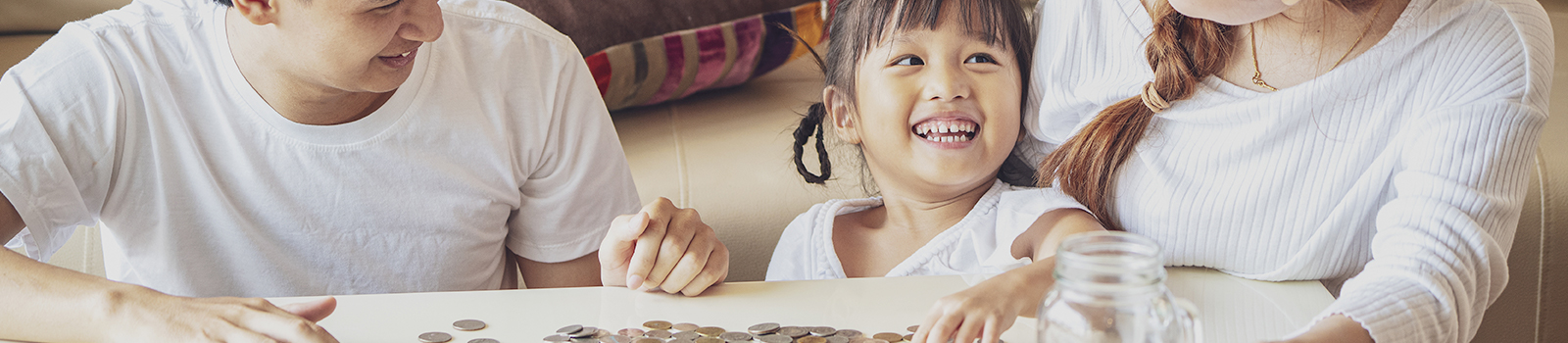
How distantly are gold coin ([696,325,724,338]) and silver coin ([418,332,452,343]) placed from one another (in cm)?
17

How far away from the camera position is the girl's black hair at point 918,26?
44.2 inches

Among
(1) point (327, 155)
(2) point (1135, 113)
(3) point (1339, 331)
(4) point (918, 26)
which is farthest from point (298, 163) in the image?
(3) point (1339, 331)

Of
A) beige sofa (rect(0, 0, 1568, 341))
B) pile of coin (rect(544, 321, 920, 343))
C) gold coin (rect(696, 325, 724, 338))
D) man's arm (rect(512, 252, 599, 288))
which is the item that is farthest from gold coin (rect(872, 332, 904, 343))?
beige sofa (rect(0, 0, 1568, 341))

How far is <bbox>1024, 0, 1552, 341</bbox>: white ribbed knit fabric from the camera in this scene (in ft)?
2.61

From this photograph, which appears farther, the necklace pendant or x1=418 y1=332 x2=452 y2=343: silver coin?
the necklace pendant

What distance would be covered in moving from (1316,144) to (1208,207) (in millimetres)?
101

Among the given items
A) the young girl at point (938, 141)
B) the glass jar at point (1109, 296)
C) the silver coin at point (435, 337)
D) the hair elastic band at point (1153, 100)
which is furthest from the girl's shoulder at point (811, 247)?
the glass jar at point (1109, 296)

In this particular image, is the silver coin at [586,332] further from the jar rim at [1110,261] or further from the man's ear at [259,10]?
the man's ear at [259,10]

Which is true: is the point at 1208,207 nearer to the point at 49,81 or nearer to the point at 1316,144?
the point at 1316,144

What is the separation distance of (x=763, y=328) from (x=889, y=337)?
0.29ft

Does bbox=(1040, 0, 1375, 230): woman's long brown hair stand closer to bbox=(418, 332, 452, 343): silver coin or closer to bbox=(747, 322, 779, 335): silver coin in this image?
bbox=(747, 322, 779, 335): silver coin

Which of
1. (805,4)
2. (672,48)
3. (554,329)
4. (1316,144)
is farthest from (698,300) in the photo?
(805,4)

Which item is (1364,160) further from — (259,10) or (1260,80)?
(259,10)

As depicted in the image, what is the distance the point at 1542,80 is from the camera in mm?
850
